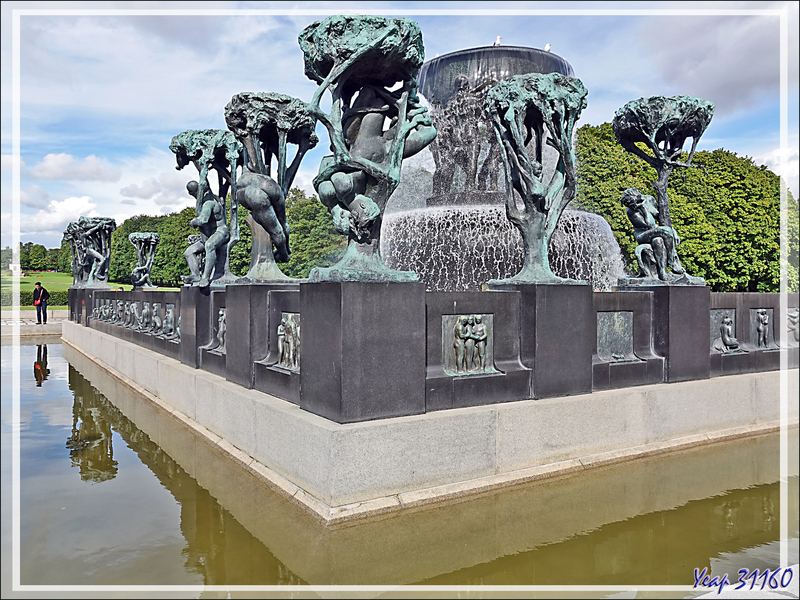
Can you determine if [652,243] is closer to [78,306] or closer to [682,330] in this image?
[682,330]

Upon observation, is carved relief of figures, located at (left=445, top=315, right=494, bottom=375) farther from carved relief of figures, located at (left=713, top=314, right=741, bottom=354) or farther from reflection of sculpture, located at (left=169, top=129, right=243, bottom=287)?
reflection of sculpture, located at (left=169, top=129, right=243, bottom=287)

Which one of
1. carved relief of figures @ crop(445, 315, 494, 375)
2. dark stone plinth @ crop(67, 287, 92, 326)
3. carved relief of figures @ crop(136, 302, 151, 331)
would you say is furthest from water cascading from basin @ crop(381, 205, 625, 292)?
dark stone plinth @ crop(67, 287, 92, 326)

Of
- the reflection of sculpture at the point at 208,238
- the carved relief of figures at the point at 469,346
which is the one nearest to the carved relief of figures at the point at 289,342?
the carved relief of figures at the point at 469,346

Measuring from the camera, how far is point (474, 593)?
3764 millimetres

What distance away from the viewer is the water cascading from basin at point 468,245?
12961 millimetres

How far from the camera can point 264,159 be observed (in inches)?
354

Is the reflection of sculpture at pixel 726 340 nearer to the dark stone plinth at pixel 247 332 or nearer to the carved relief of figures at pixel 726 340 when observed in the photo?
the carved relief of figures at pixel 726 340

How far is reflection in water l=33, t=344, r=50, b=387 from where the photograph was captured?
13.3m

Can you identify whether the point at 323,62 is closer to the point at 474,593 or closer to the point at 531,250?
the point at 531,250

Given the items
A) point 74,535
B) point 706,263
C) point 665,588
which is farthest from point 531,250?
point 706,263

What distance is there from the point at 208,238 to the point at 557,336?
19.7 ft

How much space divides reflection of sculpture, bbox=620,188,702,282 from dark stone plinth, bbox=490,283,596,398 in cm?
186

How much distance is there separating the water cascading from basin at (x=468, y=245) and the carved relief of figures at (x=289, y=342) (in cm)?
597

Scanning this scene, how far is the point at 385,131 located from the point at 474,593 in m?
4.30
